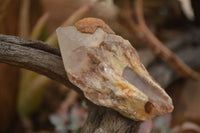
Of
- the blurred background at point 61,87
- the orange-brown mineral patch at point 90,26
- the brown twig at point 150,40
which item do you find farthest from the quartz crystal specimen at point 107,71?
the brown twig at point 150,40

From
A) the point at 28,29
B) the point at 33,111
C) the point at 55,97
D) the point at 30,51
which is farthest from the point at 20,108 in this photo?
the point at 30,51

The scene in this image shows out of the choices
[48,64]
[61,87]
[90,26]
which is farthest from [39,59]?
[61,87]

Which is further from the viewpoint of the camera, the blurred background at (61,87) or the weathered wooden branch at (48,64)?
the blurred background at (61,87)

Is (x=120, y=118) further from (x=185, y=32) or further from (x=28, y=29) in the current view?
(x=185, y=32)

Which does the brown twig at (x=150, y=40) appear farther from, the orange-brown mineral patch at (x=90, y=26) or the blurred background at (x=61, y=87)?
the orange-brown mineral patch at (x=90, y=26)

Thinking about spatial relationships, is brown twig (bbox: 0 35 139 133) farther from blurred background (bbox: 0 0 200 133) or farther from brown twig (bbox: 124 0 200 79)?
brown twig (bbox: 124 0 200 79)

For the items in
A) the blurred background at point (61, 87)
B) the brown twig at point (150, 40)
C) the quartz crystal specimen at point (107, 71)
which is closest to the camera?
the quartz crystal specimen at point (107, 71)

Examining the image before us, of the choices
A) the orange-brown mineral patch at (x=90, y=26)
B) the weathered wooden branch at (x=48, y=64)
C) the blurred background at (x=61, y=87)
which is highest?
the orange-brown mineral patch at (x=90, y=26)
